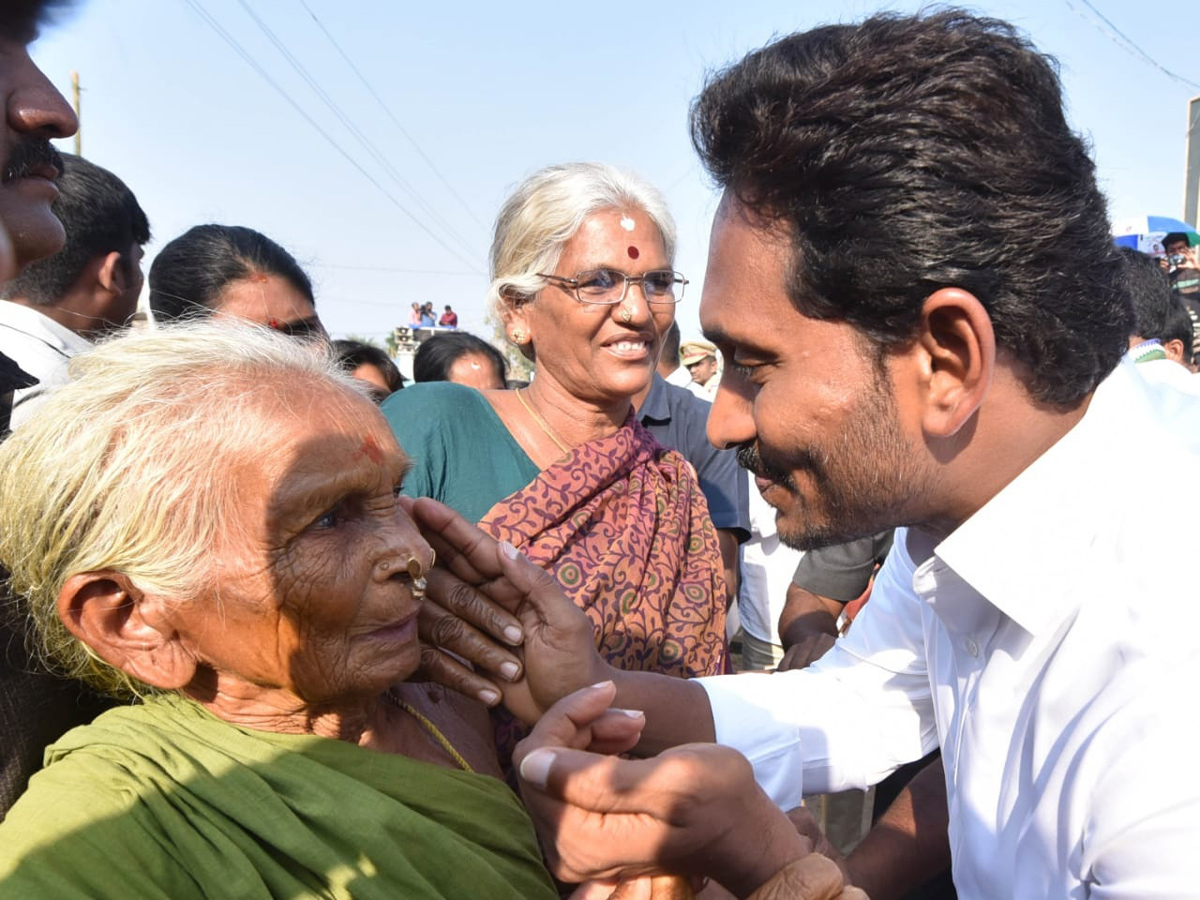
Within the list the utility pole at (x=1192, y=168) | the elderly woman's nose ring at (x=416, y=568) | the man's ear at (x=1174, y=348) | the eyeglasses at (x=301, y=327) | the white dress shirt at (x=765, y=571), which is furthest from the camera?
the utility pole at (x=1192, y=168)

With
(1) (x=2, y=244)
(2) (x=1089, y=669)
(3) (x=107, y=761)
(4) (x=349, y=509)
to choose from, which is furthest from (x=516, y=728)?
(1) (x=2, y=244)

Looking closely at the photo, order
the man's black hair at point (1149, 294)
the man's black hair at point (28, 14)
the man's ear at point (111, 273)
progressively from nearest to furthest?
the man's black hair at point (28, 14) → the man's ear at point (111, 273) → the man's black hair at point (1149, 294)

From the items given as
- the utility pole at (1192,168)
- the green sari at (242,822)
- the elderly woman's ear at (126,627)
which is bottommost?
the green sari at (242,822)

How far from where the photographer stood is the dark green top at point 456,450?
2.85 m

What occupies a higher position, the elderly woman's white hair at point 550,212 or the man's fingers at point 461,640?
the elderly woman's white hair at point 550,212

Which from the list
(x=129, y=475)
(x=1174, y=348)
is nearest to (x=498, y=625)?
(x=129, y=475)

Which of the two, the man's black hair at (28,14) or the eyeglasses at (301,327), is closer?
the man's black hair at (28,14)

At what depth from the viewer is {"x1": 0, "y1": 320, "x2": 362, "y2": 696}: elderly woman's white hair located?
1.70 metres

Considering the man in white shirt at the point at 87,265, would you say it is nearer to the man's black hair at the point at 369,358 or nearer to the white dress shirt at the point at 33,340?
the white dress shirt at the point at 33,340

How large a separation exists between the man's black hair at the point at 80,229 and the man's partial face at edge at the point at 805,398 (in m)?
3.13

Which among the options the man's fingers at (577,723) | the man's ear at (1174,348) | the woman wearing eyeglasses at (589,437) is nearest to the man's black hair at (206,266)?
the woman wearing eyeglasses at (589,437)

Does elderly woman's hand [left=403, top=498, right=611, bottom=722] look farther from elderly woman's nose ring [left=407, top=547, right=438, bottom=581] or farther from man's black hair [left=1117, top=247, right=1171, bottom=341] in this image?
man's black hair [left=1117, top=247, right=1171, bottom=341]

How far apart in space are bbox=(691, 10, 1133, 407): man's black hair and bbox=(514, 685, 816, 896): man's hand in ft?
3.21

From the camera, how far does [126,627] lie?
177 centimetres
